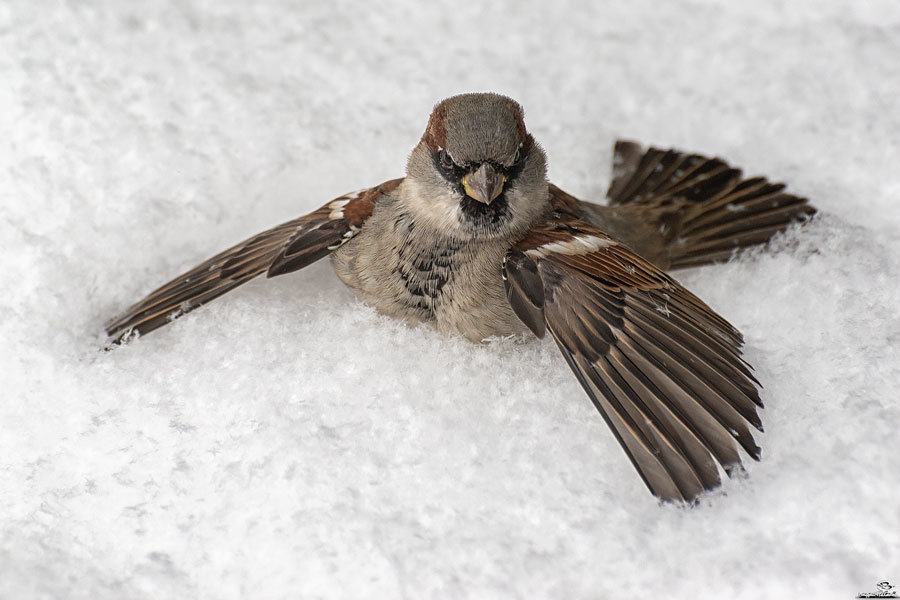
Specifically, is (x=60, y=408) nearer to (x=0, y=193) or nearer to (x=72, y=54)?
(x=0, y=193)

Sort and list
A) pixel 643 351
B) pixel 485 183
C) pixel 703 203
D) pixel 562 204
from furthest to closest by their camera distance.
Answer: pixel 703 203
pixel 562 204
pixel 485 183
pixel 643 351

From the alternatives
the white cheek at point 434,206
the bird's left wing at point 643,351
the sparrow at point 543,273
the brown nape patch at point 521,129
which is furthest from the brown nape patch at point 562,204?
the white cheek at point 434,206

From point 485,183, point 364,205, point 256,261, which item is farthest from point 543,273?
point 256,261

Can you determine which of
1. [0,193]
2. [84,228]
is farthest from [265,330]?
[0,193]

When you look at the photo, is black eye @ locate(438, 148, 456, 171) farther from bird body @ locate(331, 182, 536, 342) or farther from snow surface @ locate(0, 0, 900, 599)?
snow surface @ locate(0, 0, 900, 599)

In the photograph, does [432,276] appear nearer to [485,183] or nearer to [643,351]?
[485,183]

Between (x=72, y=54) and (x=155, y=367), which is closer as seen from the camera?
(x=155, y=367)

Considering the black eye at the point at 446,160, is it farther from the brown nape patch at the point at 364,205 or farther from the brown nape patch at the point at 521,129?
the brown nape patch at the point at 364,205
